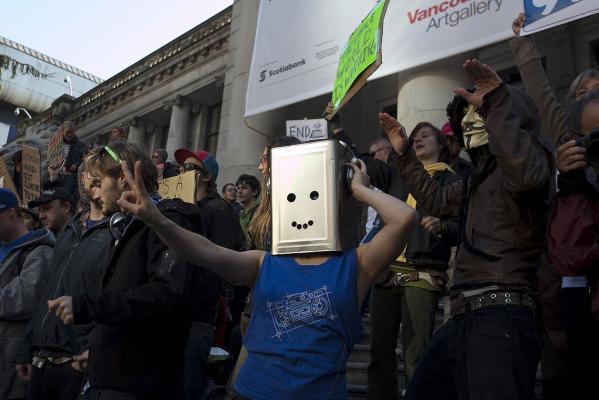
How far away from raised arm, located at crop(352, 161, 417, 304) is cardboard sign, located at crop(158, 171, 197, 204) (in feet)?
7.34

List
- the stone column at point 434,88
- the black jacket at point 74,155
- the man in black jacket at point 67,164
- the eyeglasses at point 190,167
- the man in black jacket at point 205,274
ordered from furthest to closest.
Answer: the black jacket at point 74,155 < the man in black jacket at point 67,164 < the stone column at point 434,88 < the eyeglasses at point 190,167 < the man in black jacket at point 205,274

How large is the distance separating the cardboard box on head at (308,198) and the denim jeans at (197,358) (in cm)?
194

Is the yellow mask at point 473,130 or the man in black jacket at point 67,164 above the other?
the man in black jacket at point 67,164

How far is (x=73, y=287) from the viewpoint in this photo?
2.97m

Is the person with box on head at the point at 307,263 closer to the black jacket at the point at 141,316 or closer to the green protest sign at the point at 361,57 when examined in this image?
the black jacket at the point at 141,316

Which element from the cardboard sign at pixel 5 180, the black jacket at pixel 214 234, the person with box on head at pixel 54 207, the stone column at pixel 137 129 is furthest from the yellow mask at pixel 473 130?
the stone column at pixel 137 129

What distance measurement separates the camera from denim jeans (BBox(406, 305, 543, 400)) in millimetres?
2186

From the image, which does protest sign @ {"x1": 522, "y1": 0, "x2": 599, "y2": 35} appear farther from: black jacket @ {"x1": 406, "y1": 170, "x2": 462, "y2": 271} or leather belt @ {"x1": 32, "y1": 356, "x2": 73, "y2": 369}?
leather belt @ {"x1": 32, "y1": 356, "x2": 73, "y2": 369}

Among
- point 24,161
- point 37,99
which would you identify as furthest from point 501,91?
point 37,99

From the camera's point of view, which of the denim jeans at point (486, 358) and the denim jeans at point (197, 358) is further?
the denim jeans at point (197, 358)

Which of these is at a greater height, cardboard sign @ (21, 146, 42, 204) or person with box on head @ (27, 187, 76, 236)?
cardboard sign @ (21, 146, 42, 204)

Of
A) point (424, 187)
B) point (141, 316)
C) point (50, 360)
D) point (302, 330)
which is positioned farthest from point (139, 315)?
point (424, 187)

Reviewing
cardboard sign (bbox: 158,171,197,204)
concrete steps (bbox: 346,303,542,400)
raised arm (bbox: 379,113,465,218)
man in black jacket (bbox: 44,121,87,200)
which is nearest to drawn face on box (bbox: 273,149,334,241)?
raised arm (bbox: 379,113,465,218)

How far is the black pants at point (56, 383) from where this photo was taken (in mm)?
2902
